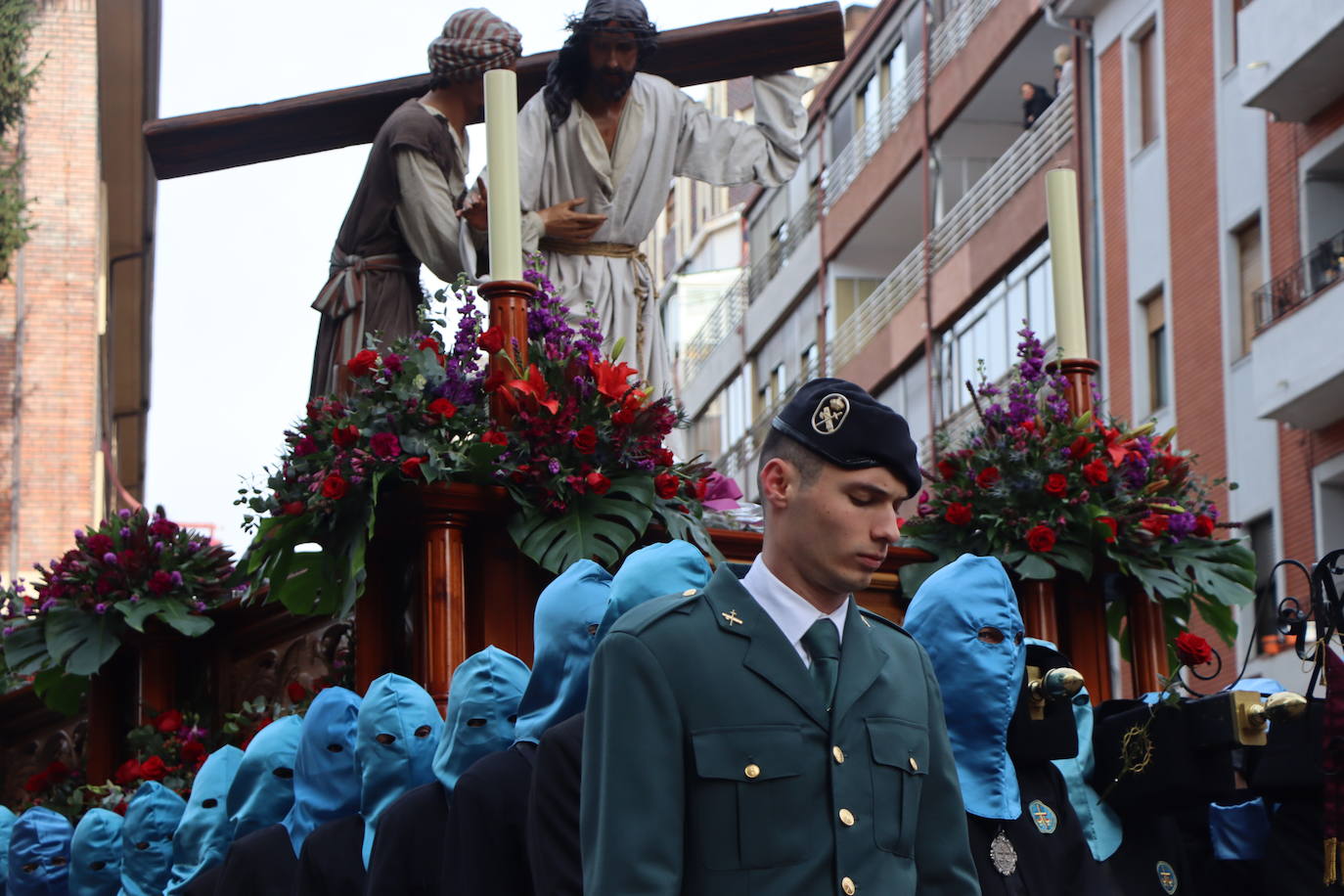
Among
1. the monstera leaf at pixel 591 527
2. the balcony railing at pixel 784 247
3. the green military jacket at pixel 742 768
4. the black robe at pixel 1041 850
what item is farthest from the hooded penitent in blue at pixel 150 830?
the balcony railing at pixel 784 247

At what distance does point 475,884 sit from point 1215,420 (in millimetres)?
18989

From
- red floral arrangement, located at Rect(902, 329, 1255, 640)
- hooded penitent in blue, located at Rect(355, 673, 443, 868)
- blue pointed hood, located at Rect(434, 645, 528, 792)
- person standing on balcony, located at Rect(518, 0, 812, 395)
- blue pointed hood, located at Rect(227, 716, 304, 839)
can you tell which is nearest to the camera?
blue pointed hood, located at Rect(434, 645, 528, 792)

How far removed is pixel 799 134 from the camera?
8656 millimetres

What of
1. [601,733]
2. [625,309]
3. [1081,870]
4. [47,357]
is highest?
[47,357]

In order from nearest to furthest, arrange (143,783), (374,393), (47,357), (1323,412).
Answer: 1. (374,393)
2. (143,783)
3. (1323,412)
4. (47,357)

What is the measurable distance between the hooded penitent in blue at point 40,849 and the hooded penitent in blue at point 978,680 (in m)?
4.03

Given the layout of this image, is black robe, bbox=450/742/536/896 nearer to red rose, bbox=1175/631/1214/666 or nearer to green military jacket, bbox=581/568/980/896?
green military jacket, bbox=581/568/980/896

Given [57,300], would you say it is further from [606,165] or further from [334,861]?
[334,861]

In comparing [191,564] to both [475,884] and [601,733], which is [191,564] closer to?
[475,884]

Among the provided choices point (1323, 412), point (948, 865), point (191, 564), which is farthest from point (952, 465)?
point (1323, 412)

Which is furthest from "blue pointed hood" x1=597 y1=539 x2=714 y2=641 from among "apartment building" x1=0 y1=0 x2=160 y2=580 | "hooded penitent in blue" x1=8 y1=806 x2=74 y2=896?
"apartment building" x1=0 y1=0 x2=160 y2=580

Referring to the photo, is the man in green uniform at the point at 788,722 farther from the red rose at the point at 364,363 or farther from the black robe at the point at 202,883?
the black robe at the point at 202,883

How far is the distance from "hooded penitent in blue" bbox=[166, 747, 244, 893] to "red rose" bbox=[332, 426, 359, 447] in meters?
1.23

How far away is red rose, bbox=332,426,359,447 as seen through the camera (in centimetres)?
664
